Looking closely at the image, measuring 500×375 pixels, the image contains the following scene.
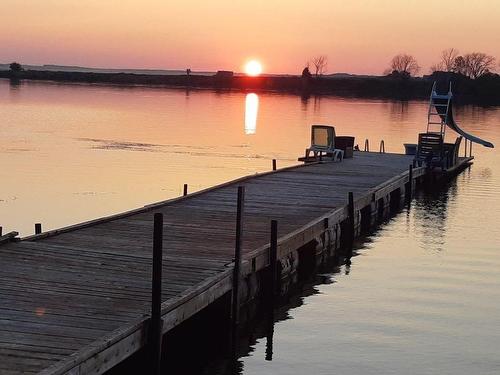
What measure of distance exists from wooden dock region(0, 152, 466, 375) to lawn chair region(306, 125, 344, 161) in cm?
1104

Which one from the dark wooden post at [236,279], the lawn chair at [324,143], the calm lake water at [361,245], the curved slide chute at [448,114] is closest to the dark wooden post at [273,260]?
the calm lake water at [361,245]

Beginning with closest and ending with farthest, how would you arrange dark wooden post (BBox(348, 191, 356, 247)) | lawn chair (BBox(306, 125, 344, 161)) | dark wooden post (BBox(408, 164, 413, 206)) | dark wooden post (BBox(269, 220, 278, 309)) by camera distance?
dark wooden post (BBox(269, 220, 278, 309))
dark wooden post (BBox(348, 191, 356, 247))
dark wooden post (BBox(408, 164, 413, 206))
lawn chair (BBox(306, 125, 344, 161))

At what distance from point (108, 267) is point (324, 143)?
22.1m

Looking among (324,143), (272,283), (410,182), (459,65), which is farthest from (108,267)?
(459,65)

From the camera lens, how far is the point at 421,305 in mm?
16641

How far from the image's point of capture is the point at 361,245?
893 inches

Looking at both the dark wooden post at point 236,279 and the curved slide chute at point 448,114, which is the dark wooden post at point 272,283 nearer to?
the dark wooden post at point 236,279

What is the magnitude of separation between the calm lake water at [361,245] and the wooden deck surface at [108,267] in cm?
159

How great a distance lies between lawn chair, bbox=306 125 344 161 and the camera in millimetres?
33438

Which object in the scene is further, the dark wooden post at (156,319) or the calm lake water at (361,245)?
the calm lake water at (361,245)

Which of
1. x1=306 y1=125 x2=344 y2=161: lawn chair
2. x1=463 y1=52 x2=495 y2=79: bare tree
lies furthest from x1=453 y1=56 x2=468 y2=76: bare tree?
x1=306 y1=125 x2=344 y2=161: lawn chair

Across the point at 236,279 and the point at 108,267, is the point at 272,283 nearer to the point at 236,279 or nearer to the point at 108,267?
the point at 236,279

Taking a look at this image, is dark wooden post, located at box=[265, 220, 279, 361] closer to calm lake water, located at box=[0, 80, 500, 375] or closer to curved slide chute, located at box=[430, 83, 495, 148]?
calm lake water, located at box=[0, 80, 500, 375]

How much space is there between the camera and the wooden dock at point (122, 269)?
908 centimetres
